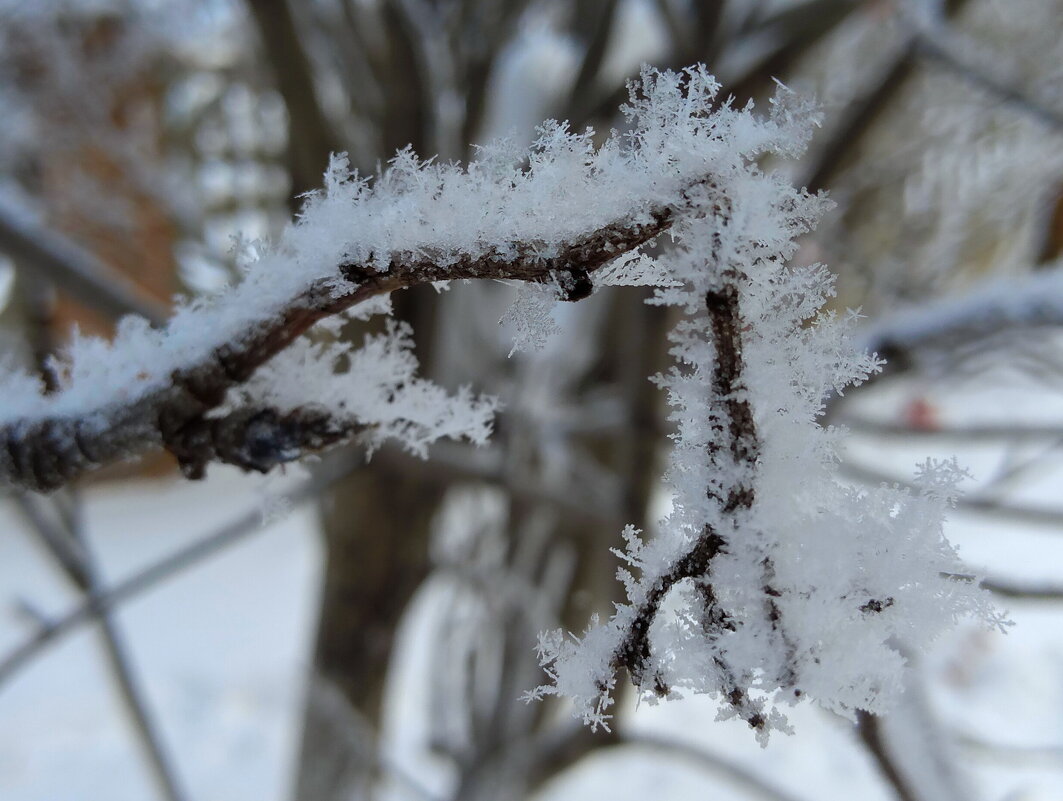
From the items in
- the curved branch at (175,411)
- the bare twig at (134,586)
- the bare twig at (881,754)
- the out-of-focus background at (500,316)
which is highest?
the out-of-focus background at (500,316)

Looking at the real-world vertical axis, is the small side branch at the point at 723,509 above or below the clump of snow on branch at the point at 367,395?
below

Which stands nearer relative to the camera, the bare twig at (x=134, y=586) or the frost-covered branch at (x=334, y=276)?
the frost-covered branch at (x=334, y=276)

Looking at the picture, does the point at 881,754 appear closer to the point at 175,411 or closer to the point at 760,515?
the point at 760,515

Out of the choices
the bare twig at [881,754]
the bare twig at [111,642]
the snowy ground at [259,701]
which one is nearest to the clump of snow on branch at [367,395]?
the bare twig at [881,754]

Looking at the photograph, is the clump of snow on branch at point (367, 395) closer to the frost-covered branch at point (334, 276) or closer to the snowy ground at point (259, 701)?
the frost-covered branch at point (334, 276)

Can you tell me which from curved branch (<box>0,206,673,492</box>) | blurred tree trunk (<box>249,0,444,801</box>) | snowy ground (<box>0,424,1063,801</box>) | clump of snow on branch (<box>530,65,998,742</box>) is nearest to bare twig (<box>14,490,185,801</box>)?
blurred tree trunk (<box>249,0,444,801</box>)

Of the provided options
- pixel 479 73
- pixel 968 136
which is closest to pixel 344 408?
pixel 479 73
